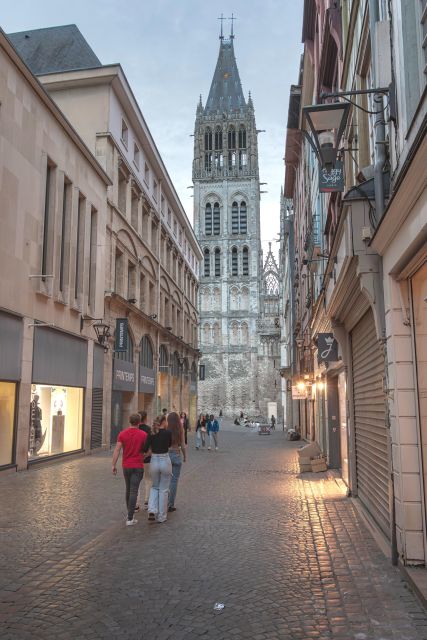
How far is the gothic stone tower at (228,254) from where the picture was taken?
8231 centimetres

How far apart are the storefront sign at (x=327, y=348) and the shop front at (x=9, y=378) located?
7737 millimetres

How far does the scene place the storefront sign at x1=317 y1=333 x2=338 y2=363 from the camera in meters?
12.8

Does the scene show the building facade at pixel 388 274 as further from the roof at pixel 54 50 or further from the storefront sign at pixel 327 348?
the roof at pixel 54 50

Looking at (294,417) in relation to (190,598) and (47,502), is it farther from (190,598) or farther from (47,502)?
(190,598)

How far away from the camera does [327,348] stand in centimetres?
1290

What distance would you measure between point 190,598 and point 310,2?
20.0 metres

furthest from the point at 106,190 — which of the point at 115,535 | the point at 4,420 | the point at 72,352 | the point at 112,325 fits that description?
the point at 115,535

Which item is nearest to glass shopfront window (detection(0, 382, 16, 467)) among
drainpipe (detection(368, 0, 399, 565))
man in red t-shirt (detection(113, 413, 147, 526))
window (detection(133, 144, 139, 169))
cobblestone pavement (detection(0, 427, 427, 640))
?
cobblestone pavement (detection(0, 427, 427, 640))

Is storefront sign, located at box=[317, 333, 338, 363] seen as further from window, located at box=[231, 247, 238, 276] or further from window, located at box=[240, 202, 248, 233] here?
window, located at box=[240, 202, 248, 233]

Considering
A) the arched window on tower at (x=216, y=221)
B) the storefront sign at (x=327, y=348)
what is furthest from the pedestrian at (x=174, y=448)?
the arched window on tower at (x=216, y=221)

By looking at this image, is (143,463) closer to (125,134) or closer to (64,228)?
(64,228)

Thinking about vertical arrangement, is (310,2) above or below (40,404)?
above

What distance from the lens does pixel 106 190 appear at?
23.4m

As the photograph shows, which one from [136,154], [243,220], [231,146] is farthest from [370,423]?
[231,146]
